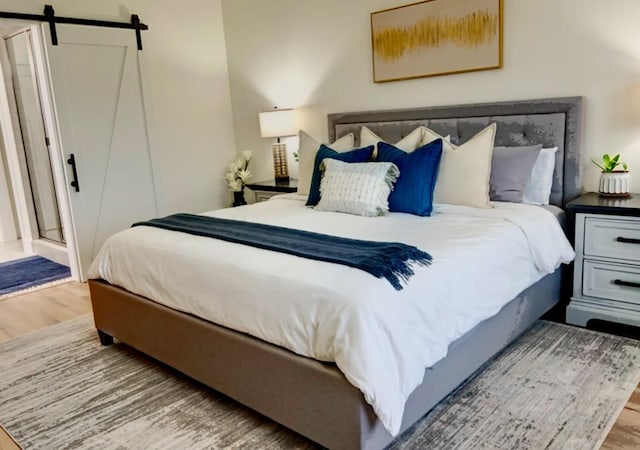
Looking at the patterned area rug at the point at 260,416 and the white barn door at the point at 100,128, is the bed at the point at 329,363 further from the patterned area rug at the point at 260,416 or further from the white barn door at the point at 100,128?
the white barn door at the point at 100,128

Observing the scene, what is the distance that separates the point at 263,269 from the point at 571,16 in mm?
2559

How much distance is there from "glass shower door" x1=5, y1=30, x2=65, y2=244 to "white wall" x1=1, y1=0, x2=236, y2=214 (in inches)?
50.5

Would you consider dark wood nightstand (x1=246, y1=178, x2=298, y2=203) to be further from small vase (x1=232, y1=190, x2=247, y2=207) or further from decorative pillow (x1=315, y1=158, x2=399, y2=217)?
decorative pillow (x1=315, y1=158, x2=399, y2=217)

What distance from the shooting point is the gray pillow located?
3131 millimetres

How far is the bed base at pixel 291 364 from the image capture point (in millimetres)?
1827

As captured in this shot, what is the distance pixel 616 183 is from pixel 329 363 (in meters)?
2.22

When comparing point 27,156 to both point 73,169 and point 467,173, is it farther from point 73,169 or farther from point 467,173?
point 467,173

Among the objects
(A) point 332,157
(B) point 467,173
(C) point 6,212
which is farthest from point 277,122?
(C) point 6,212

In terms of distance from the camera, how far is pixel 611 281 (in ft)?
9.57

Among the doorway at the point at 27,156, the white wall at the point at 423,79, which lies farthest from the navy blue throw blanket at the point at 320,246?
the doorway at the point at 27,156

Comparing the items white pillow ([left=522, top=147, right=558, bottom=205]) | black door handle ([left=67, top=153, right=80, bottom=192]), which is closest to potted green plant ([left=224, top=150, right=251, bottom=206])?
black door handle ([left=67, top=153, right=80, bottom=192])

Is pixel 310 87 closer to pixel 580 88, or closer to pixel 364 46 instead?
pixel 364 46

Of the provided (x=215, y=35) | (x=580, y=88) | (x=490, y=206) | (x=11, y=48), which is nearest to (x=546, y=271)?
(x=490, y=206)

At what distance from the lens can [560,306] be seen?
324 cm
